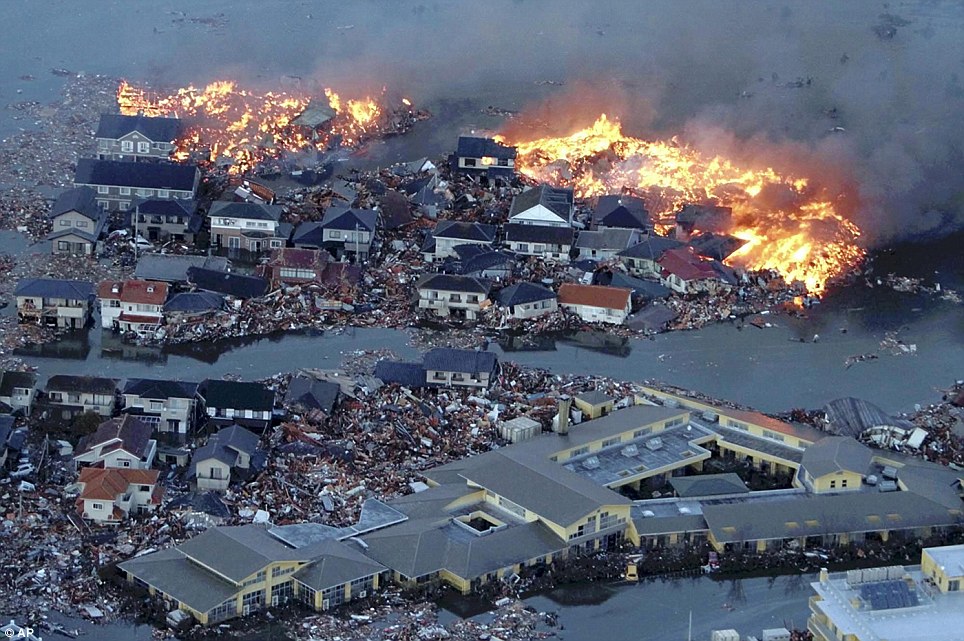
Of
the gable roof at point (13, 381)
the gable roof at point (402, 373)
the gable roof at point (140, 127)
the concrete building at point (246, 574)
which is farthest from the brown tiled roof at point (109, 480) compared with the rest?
the gable roof at point (140, 127)

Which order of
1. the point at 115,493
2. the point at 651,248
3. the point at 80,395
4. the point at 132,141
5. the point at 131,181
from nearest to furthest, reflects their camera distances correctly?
the point at 115,493
the point at 80,395
the point at 651,248
the point at 131,181
the point at 132,141

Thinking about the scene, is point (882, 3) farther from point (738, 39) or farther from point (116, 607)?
point (116, 607)

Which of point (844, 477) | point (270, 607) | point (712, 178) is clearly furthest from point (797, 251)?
point (270, 607)

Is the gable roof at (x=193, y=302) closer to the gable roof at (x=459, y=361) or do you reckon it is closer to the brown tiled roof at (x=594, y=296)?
the gable roof at (x=459, y=361)

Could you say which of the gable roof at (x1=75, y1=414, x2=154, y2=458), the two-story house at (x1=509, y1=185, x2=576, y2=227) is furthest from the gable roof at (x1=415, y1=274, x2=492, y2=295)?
the gable roof at (x1=75, y1=414, x2=154, y2=458)

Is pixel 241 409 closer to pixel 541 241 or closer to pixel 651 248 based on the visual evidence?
pixel 541 241

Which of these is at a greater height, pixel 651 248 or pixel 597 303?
pixel 651 248

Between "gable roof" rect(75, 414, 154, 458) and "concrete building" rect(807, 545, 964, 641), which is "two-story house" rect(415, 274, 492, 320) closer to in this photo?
"gable roof" rect(75, 414, 154, 458)

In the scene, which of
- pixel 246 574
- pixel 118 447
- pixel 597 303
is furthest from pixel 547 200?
pixel 246 574
